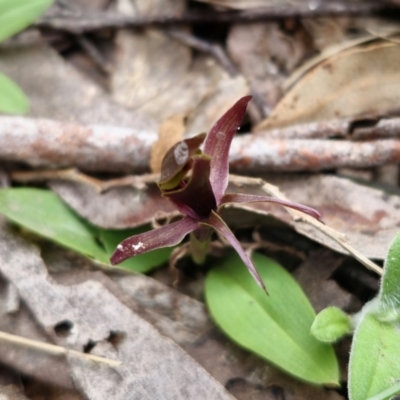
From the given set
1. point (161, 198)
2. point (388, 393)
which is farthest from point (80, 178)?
point (388, 393)

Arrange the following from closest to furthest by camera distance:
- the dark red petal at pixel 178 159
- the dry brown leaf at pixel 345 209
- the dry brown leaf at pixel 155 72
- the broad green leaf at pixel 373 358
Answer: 1. the dark red petal at pixel 178 159
2. the broad green leaf at pixel 373 358
3. the dry brown leaf at pixel 345 209
4. the dry brown leaf at pixel 155 72

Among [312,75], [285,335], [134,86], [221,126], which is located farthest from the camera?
[134,86]

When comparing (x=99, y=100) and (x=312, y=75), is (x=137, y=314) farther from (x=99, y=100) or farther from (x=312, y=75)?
(x=312, y=75)

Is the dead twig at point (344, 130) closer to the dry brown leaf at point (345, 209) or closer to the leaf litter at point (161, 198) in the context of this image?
the leaf litter at point (161, 198)

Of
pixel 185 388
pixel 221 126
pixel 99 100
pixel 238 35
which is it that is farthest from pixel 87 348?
pixel 238 35

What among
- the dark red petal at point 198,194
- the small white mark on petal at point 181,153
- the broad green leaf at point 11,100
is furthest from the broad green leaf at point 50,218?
the small white mark on petal at point 181,153
